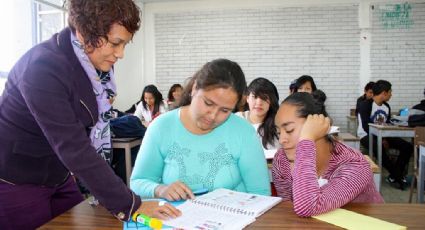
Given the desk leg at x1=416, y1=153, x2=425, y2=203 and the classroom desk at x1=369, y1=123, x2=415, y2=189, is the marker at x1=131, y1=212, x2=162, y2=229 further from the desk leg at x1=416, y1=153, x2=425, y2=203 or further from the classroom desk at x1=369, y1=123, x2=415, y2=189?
the classroom desk at x1=369, y1=123, x2=415, y2=189

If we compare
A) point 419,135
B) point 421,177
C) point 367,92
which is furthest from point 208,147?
point 367,92

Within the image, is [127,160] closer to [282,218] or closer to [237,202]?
[237,202]

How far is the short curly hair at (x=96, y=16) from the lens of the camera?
97 centimetres

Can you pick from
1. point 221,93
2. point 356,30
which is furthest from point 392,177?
point 221,93

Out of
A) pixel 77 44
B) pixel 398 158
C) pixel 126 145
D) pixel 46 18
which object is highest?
pixel 46 18

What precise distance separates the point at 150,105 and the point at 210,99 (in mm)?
4560

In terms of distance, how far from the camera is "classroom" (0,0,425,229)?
1.01 metres

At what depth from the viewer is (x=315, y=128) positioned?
51.4 inches

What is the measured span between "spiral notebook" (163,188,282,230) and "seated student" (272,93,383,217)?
0.12m

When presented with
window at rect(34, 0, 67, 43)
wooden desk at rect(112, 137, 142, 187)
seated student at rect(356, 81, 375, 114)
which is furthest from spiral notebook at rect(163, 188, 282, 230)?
seated student at rect(356, 81, 375, 114)

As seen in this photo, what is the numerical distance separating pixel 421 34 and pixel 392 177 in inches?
122

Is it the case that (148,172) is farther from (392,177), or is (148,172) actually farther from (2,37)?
(392,177)

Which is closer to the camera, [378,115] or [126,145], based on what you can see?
[126,145]

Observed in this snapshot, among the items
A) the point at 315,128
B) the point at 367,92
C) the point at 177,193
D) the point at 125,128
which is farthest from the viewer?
the point at 367,92
